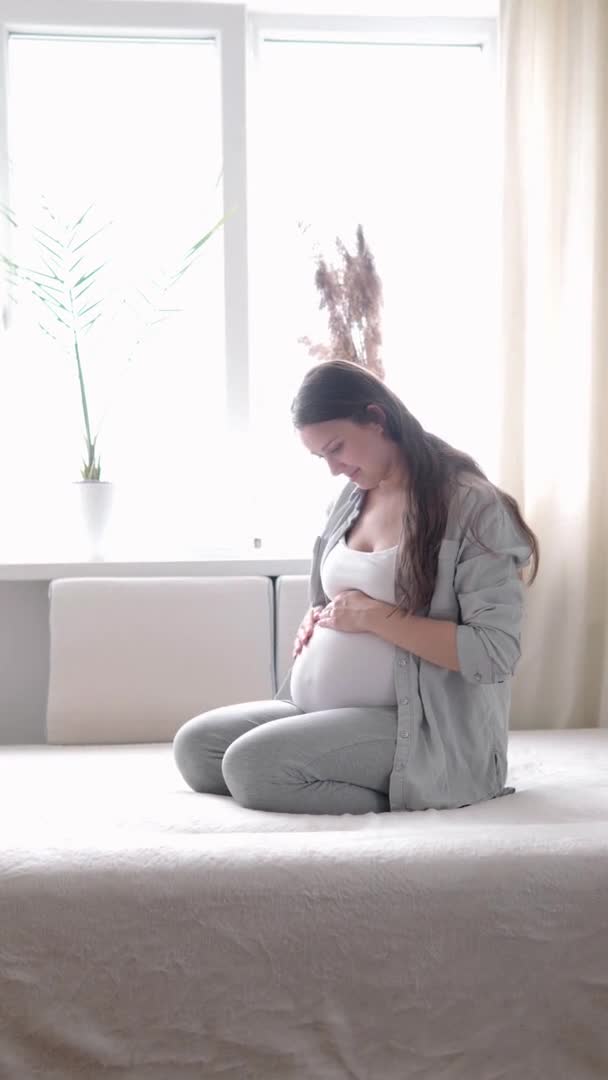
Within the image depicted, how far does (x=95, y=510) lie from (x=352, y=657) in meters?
1.08

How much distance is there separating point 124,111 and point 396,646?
1.84 m

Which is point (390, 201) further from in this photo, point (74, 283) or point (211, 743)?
point (211, 743)

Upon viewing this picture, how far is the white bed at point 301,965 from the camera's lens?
117 cm

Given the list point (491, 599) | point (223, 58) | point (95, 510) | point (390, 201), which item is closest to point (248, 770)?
point (491, 599)

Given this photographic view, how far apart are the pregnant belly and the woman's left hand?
0.02 m

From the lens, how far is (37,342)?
2.77 metres

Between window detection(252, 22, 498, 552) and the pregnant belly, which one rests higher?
window detection(252, 22, 498, 552)

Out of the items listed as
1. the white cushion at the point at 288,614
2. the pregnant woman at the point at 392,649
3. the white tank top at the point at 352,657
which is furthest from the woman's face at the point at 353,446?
the white cushion at the point at 288,614

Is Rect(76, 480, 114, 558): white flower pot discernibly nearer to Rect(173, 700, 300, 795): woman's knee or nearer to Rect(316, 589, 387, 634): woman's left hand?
Rect(173, 700, 300, 795): woman's knee

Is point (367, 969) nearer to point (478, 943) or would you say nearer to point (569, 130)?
point (478, 943)

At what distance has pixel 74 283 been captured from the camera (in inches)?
108

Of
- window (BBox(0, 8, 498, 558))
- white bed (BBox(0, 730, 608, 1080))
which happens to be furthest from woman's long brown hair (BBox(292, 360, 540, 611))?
window (BBox(0, 8, 498, 558))

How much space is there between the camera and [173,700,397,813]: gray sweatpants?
5.23ft

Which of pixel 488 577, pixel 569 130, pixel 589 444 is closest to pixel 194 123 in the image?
pixel 569 130
